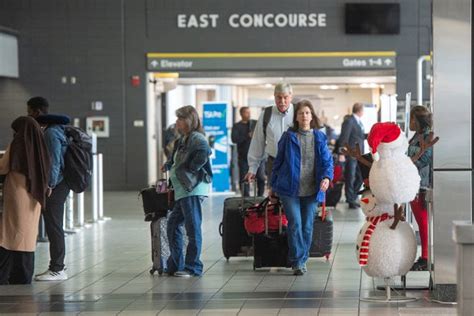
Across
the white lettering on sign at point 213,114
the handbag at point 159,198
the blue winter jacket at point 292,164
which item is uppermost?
the white lettering on sign at point 213,114

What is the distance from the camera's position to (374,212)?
8.78 meters

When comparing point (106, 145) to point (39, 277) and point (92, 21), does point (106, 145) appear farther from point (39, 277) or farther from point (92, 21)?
point (39, 277)

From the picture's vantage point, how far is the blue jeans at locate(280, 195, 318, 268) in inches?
411

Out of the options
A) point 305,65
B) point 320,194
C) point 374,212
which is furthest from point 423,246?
point 305,65

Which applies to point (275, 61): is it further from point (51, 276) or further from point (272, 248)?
point (51, 276)

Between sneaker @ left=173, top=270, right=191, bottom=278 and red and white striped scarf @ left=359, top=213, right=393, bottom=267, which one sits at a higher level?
red and white striped scarf @ left=359, top=213, right=393, bottom=267

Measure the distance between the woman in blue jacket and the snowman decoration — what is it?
164cm

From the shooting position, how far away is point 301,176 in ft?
34.3

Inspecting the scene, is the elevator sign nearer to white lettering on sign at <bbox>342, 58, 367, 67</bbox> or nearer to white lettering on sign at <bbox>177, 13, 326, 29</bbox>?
white lettering on sign at <bbox>342, 58, 367, 67</bbox>

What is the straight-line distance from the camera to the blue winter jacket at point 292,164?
1040 cm

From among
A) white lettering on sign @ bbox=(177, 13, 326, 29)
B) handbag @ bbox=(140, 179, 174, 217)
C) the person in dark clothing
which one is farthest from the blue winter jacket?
white lettering on sign @ bbox=(177, 13, 326, 29)

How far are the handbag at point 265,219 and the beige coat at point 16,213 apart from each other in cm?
198

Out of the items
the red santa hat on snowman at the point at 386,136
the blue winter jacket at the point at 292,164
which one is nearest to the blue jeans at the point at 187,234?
the blue winter jacket at the point at 292,164

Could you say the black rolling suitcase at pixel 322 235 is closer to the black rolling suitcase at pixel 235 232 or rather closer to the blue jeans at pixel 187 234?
the black rolling suitcase at pixel 235 232
